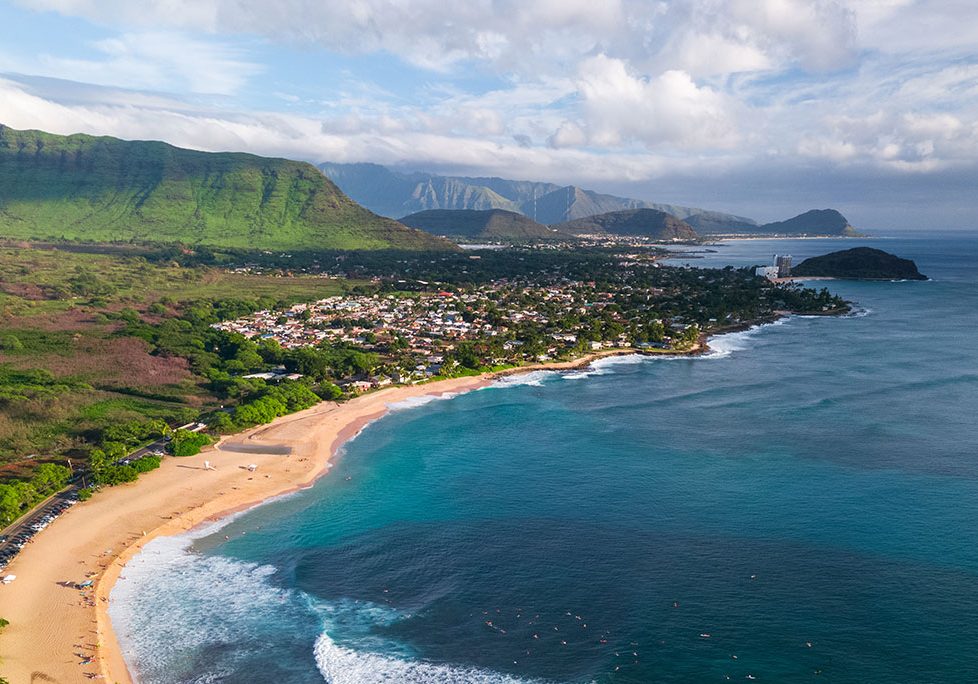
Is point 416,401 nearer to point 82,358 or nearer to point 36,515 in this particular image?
point 36,515

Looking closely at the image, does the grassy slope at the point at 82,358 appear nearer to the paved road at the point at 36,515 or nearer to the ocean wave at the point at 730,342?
the paved road at the point at 36,515

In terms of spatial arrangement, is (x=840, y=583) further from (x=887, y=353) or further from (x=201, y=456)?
(x=887, y=353)

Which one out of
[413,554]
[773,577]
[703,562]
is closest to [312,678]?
[413,554]

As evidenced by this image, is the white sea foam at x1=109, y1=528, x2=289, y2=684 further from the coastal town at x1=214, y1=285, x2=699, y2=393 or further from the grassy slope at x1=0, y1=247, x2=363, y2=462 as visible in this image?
the coastal town at x1=214, y1=285, x2=699, y2=393

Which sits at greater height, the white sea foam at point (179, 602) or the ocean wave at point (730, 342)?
the ocean wave at point (730, 342)

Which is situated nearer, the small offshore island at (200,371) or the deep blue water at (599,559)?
the deep blue water at (599,559)

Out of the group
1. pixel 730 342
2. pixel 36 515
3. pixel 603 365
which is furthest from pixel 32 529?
pixel 730 342

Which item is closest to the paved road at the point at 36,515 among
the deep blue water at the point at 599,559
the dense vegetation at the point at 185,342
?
the dense vegetation at the point at 185,342

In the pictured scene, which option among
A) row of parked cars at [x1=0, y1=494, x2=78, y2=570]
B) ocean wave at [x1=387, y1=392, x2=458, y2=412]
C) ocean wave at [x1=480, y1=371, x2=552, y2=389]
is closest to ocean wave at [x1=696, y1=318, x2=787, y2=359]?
ocean wave at [x1=480, y1=371, x2=552, y2=389]
